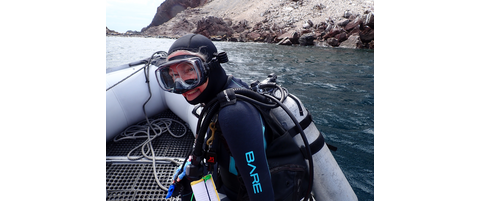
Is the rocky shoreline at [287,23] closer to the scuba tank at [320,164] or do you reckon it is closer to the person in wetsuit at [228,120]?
the scuba tank at [320,164]

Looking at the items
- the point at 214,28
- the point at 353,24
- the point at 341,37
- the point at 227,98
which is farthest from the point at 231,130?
the point at 214,28

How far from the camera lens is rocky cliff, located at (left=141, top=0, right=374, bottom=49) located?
2475 cm

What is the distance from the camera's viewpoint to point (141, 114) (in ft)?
12.1


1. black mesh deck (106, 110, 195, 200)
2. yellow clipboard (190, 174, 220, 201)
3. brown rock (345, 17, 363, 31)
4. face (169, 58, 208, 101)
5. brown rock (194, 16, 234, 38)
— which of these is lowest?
black mesh deck (106, 110, 195, 200)

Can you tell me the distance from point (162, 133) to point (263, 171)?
8.39ft

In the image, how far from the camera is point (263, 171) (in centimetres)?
128

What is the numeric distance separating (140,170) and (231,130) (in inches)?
80.2

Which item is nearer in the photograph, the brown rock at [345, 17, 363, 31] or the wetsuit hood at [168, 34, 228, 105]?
the wetsuit hood at [168, 34, 228, 105]

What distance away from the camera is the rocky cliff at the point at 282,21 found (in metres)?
24.8

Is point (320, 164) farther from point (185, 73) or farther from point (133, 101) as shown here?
point (133, 101)

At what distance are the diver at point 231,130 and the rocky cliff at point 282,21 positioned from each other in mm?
24249

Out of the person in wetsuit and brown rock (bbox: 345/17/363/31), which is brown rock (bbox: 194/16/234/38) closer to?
brown rock (bbox: 345/17/363/31)

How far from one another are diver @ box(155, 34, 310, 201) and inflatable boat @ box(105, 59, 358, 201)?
0.89ft

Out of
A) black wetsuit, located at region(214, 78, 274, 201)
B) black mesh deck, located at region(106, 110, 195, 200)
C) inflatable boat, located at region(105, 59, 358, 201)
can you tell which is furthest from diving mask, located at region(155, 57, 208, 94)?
black mesh deck, located at region(106, 110, 195, 200)
